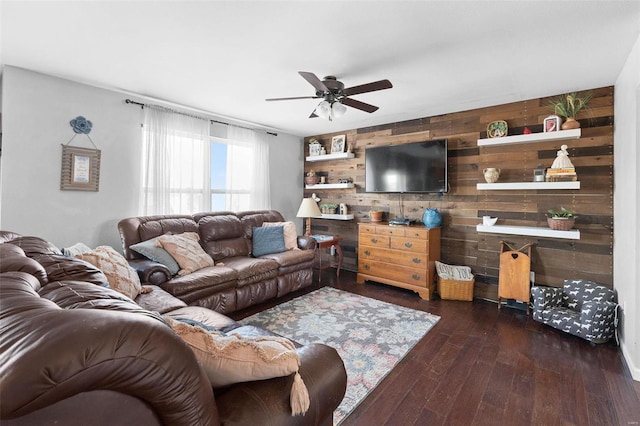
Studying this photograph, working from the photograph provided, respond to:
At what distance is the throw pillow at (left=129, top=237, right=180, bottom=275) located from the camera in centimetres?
291

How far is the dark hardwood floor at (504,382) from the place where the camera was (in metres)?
1.73

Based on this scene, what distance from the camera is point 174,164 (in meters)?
3.81

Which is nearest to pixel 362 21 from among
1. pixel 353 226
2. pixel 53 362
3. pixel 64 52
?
pixel 53 362

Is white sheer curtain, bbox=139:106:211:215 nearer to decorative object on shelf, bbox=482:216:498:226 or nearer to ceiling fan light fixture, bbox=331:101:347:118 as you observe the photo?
ceiling fan light fixture, bbox=331:101:347:118

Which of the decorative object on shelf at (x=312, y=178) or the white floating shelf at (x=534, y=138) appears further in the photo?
the decorative object on shelf at (x=312, y=178)

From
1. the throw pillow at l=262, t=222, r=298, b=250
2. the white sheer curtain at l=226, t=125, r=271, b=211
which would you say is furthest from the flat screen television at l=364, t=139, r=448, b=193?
the white sheer curtain at l=226, t=125, r=271, b=211

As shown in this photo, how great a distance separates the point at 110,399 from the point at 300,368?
0.64 metres

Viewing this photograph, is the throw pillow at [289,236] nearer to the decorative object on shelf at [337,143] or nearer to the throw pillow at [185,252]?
the throw pillow at [185,252]

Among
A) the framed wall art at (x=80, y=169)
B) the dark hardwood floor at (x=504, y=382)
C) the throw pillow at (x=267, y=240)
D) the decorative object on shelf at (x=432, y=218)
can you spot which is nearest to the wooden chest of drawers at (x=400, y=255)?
the decorative object on shelf at (x=432, y=218)

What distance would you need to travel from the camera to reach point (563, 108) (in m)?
3.08

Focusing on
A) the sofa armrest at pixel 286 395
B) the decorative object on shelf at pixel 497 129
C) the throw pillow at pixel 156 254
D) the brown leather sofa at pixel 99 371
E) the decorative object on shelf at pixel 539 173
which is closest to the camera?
the brown leather sofa at pixel 99 371

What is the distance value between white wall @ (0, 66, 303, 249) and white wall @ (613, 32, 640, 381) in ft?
15.6

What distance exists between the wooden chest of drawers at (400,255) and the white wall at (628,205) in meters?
1.71

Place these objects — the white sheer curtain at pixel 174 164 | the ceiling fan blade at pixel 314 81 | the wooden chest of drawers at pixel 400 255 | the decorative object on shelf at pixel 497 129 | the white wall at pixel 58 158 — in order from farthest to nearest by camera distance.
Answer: the wooden chest of drawers at pixel 400 255 < the white sheer curtain at pixel 174 164 < the decorative object on shelf at pixel 497 129 < the white wall at pixel 58 158 < the ceiling fan blade at pixel 314 81
